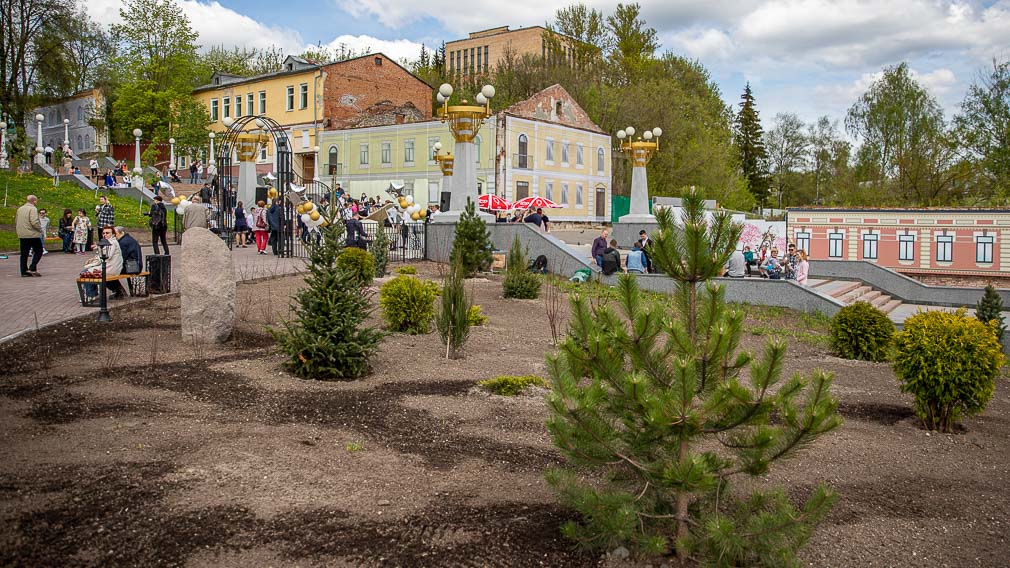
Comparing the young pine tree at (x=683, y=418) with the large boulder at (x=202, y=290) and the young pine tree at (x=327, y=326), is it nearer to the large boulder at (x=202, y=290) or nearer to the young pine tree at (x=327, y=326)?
the young pine tree at (x=327, y=326)

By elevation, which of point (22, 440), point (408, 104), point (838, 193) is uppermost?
point (408, 104)

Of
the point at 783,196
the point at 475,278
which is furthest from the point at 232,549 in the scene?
the point at 783,196

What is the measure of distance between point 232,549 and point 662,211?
3016 mm

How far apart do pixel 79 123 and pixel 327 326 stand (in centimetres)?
7401

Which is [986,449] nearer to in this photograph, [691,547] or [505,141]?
[691,547]

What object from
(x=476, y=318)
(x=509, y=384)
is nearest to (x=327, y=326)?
(x=509, y=384)

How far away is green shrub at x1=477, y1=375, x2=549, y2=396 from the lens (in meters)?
8.19

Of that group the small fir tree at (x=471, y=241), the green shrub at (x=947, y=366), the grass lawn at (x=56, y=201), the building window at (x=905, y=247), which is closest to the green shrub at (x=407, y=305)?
the green shrub at (x=947, y=366)

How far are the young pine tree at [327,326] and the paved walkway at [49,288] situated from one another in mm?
3472

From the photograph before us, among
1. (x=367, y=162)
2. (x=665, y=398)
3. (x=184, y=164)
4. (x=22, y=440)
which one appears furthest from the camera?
(x=184, y=164)

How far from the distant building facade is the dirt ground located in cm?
6067

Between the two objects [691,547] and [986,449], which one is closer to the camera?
[691,547]

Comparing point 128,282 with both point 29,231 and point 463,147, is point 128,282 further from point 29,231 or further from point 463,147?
point 463,147

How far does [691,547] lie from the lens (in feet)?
13.8
